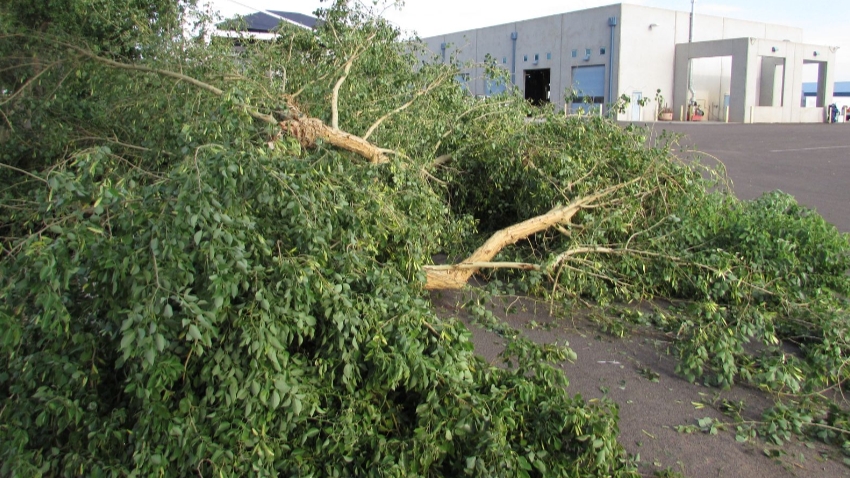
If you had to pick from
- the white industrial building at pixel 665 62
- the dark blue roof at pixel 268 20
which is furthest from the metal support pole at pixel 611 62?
the dark blue roof at pixel 268 20

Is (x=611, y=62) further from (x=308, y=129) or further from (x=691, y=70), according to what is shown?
(x=308, y=129)

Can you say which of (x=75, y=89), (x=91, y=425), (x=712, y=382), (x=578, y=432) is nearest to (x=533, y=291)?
(x=712, y=382)

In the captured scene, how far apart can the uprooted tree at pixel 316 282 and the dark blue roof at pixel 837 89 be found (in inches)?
1936

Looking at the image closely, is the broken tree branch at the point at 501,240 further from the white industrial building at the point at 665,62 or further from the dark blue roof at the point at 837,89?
the dark blue roof at the point at 837,89

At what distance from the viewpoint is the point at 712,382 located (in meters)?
4.30

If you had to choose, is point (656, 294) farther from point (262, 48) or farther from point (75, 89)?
point (75, 89)

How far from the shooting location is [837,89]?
188ft

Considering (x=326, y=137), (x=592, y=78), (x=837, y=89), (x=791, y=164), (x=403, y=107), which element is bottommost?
(x=791, y=164)

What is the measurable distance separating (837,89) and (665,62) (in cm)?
3131

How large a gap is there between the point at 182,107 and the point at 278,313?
11.2 ft

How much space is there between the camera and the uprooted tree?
273 cm

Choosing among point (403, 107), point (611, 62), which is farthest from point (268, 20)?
point (611, 62)

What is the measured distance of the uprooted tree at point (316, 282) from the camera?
108 inches

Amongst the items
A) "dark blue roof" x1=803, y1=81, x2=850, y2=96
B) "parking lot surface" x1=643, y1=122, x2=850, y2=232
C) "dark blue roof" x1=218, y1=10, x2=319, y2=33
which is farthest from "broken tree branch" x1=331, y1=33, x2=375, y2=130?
"dark blue roof" x1=803, y1=81, x2=850, y2=96
